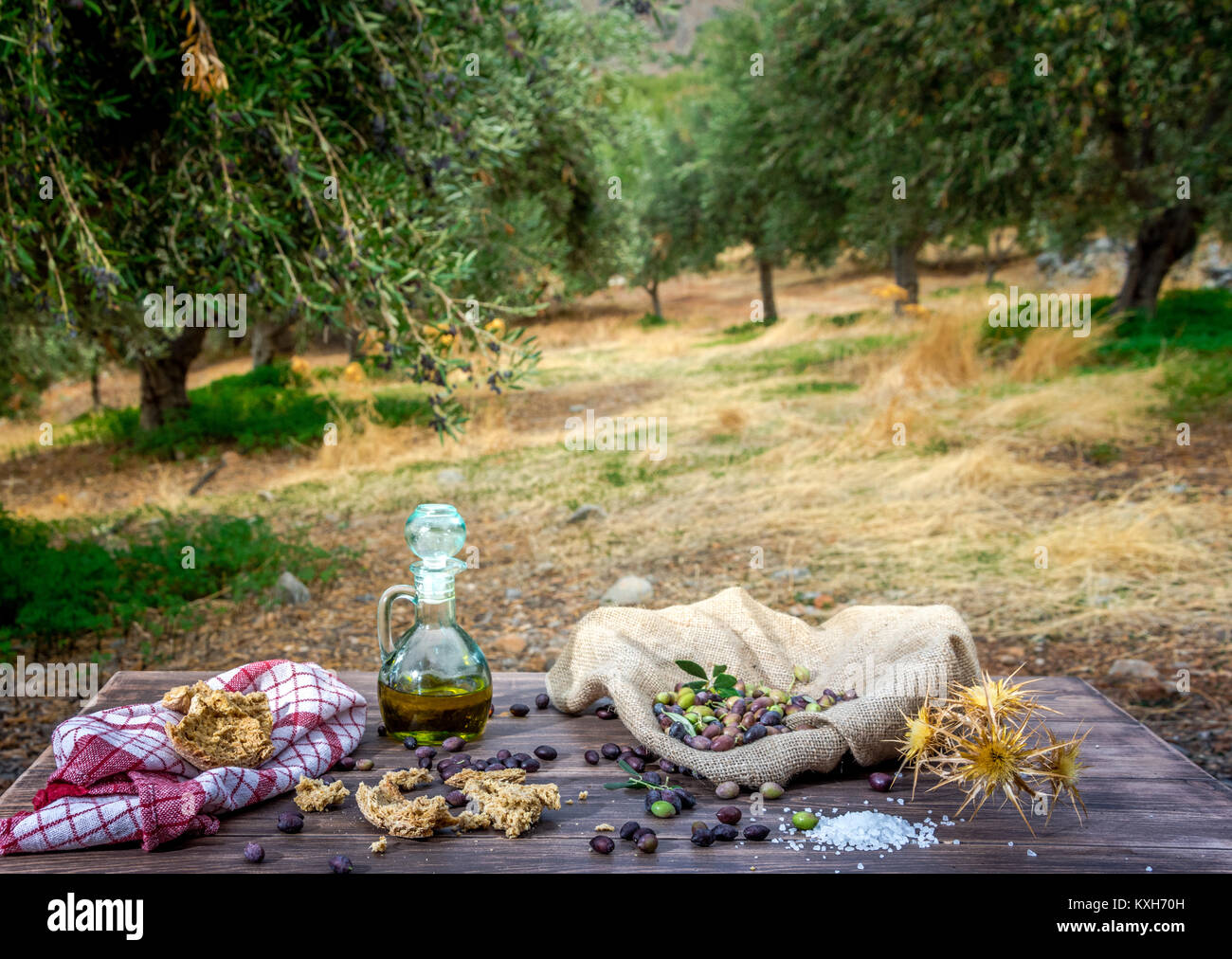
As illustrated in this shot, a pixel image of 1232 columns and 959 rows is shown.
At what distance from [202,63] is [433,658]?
7.07 ft

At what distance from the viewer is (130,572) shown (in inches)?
222

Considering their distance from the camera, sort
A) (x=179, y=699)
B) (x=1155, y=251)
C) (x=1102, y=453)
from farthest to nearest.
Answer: (x=1155, y=251), (x=1102, y=453), (x=179, y=699)

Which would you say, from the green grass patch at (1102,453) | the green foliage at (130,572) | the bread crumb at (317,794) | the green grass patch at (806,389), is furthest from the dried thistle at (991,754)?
the green grass patch at (806,389)

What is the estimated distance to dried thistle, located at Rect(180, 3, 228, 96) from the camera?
3.05 meters

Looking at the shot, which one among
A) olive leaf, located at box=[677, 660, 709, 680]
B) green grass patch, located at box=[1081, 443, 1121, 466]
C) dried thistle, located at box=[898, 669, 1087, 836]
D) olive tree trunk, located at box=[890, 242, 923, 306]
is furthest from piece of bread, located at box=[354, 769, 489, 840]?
olive tree trunk, located at box=[890, 242, 923, 306]

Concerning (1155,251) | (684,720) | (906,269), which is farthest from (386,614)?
(906,269)

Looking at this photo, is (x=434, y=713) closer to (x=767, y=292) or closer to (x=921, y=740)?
(x=921, y=740)

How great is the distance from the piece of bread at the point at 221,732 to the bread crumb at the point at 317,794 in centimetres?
13

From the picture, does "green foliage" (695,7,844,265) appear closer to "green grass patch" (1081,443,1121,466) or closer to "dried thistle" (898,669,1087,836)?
"green grass patch" (1081,443,1121,466)

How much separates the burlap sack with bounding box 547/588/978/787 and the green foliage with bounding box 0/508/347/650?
11.0 ft

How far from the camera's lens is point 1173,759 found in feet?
6.57
